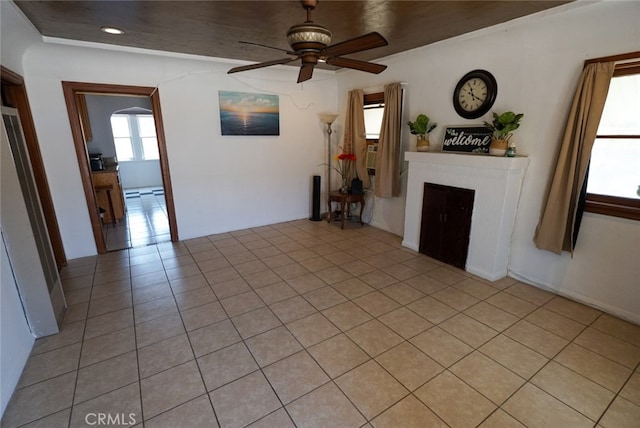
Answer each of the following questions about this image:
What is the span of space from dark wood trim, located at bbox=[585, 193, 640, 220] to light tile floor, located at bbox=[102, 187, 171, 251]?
4915 millimetres

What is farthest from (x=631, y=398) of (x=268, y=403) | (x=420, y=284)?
(x=268, y=403)

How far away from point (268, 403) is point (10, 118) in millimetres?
2838

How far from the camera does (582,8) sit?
2412 mm

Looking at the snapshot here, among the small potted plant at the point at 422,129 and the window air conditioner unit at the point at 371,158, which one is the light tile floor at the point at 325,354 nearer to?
the small potted plant at the point at 422,129

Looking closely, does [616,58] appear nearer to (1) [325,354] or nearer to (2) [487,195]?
(2) [487,195]

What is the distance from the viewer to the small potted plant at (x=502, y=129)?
281cm

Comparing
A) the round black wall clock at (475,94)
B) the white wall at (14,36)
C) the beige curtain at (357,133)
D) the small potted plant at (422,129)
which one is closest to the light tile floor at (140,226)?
the white wall at (14,36)

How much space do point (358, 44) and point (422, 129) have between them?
2062 mm

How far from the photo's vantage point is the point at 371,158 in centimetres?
474

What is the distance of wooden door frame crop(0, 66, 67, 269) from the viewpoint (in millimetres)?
2971

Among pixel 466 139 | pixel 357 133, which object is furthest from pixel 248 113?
pixel 466 139

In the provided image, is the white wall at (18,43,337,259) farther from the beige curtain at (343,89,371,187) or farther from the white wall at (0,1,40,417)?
the white wall at (0,1,40,417)

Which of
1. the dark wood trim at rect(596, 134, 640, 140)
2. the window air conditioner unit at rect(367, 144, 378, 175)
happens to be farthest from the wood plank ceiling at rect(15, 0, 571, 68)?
the window air conditioner unit at rect(367, 144, 378, 175)

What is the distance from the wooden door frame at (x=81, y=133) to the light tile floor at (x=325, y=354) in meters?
0.82
